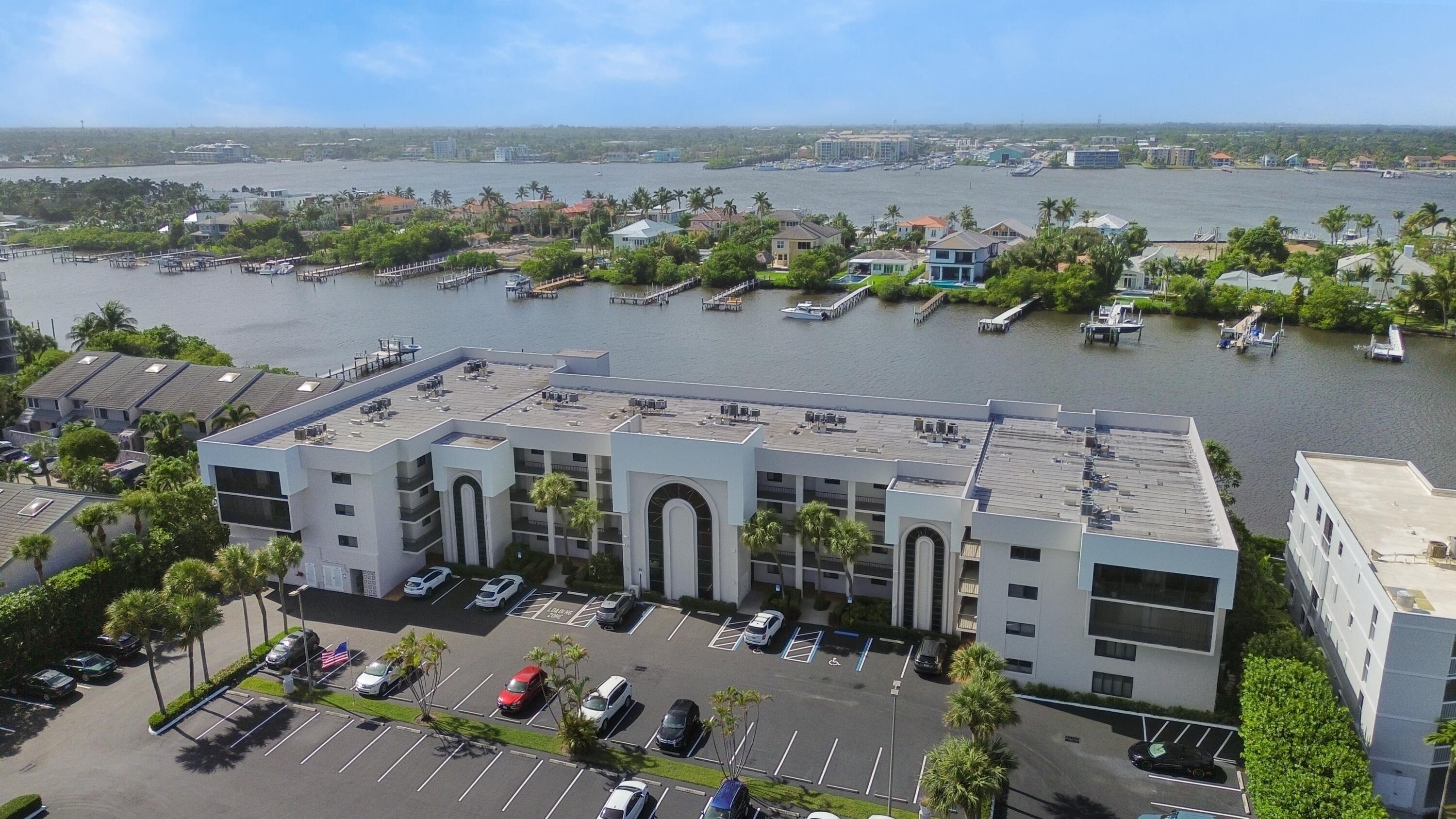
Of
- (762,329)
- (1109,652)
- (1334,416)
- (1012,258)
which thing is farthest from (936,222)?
(1109,652)

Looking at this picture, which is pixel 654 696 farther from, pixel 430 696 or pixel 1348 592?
pixel 1348 592

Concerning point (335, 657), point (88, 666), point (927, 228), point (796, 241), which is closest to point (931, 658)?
point (335, 657)

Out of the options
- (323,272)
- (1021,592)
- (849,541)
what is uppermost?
(849,541)

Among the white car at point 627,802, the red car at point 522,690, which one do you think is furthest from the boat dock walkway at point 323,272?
the white car at point 627,802

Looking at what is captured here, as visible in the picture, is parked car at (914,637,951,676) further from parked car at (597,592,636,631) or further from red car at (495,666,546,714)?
red car at (495,666,546,714)

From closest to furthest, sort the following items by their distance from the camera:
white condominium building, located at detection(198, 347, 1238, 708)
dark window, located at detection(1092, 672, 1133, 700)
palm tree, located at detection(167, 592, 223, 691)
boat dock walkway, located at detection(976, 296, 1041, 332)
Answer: palm tree, located at detection(167, 592, 223, 691) < white condominium building, located at detection(198, 347, 1238, 708) < dark window, located at detection(1092, 672, 1133, 700) < boat dock walkway, located at detection(976, 296, 1041, 332)

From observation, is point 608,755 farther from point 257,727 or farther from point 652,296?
point 652,296

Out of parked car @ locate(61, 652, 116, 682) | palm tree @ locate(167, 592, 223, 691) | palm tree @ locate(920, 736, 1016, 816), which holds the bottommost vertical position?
parked car @ locate(61, 652, 116, 682)

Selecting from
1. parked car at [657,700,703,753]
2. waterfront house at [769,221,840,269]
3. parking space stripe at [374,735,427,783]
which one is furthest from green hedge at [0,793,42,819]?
waterfront house at [769,221,840,269]
